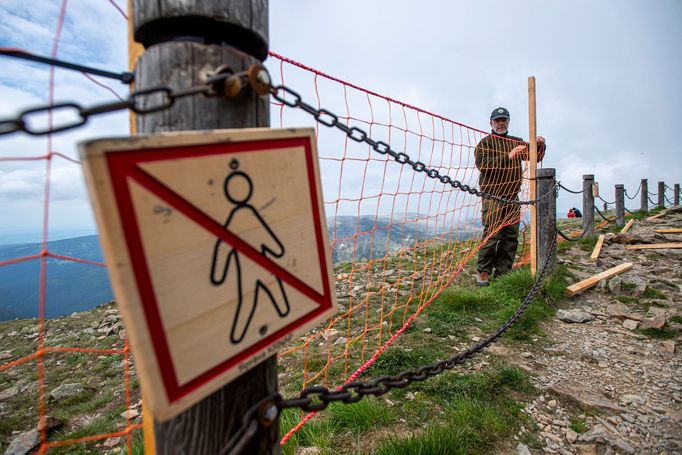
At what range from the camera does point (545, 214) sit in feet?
14.2

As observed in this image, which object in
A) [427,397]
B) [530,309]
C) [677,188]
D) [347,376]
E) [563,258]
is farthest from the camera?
[677,188]

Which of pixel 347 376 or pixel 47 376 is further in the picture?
pixel 47 376

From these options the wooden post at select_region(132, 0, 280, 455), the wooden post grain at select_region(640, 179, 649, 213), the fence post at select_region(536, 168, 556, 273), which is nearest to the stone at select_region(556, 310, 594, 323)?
the fence post at select_region(536, 168, 556, 273)

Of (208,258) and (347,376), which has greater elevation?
(208,258)

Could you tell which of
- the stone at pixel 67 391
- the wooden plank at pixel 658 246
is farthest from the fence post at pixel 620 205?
the stone at pixel 67 391

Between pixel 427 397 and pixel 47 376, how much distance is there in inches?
147

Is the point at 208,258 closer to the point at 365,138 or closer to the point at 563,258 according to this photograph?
the point at 365,138

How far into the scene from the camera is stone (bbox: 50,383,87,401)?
2.96 m

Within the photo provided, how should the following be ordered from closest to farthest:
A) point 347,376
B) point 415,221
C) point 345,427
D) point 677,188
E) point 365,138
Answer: point 365,138, point 345,427, point 347,376, point 415,221, point 677,188

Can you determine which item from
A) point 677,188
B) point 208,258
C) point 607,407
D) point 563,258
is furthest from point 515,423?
point 677,188

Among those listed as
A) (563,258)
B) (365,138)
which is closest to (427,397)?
(365,138)

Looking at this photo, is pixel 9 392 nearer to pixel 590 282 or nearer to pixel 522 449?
pixel 522 449

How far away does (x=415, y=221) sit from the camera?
3307 mm

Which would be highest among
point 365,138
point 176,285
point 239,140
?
point 365,138
